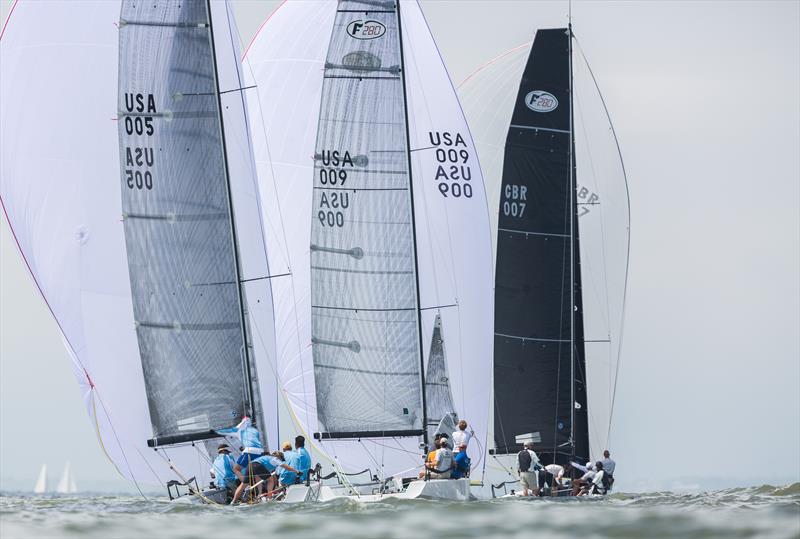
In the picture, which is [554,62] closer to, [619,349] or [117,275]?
[619,349]

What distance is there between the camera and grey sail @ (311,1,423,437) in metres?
28.1

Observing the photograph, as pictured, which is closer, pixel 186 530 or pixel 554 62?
pixel 186 530

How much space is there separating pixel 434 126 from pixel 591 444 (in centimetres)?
860

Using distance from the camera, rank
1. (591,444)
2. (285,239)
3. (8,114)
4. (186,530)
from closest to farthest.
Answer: (186,530) → (8,114) → (285,239) → (591,444)

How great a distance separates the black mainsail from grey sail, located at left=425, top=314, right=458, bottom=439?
181 inches

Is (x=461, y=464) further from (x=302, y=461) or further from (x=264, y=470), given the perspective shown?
(x=264, y=470)

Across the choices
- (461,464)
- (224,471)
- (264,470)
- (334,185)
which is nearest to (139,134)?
(334,185)

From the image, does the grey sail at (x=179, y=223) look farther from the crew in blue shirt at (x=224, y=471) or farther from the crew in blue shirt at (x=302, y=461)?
the crew in blue shirt at (x=302, y=461)

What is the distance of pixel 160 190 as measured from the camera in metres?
24.5

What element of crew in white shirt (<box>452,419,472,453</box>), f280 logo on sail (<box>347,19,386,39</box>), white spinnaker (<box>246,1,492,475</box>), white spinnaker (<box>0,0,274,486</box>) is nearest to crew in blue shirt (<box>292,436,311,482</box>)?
white spinnaker (<box>0,0,274,486</box>)

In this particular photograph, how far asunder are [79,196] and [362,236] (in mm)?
6346

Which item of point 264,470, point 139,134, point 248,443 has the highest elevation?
point 139,134

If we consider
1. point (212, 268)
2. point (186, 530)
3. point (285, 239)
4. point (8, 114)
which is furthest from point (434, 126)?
point (186, 530)

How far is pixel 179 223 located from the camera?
80.9ft
